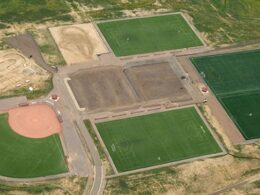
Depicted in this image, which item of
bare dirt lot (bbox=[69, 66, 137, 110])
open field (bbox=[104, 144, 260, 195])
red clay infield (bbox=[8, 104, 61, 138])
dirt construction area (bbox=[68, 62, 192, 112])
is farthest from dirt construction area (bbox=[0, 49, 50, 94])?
open field (bbox=[104, 144, 260, 195])

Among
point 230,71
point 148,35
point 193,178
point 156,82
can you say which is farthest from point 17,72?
point 230,71

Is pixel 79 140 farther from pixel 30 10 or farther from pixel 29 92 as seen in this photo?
pixel 30 10

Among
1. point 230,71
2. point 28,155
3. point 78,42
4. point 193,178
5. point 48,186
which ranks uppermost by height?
point 78,42

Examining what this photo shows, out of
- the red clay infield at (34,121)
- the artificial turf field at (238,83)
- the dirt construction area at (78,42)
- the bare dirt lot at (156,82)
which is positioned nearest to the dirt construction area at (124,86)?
the bare dirt lot at (156,82)

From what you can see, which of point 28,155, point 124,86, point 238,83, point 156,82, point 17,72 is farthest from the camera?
point 238,83

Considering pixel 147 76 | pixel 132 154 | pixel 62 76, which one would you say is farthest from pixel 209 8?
pixel 132 154
